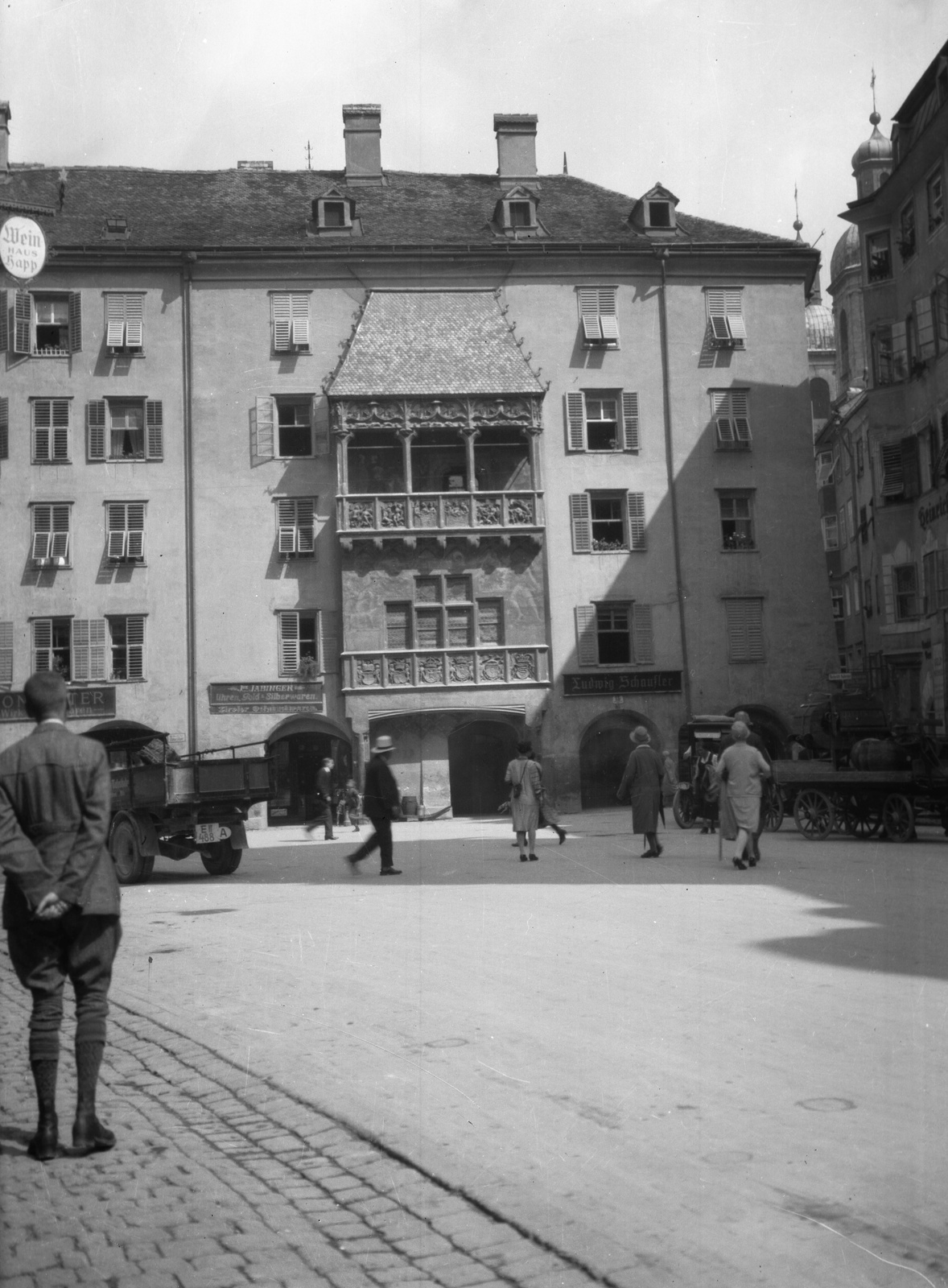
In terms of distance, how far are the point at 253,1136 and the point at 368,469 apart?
3810 centimetres

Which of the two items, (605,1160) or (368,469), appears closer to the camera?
(605,1160)

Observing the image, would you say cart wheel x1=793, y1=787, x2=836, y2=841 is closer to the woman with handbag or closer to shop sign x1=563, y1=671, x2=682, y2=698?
the woman with handbag

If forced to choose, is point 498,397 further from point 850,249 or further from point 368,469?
point 850,249

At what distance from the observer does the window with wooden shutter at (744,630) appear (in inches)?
1711

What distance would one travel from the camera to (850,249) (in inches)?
3263

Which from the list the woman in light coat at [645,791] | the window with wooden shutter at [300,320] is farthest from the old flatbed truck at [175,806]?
the window with wooden shutter at [300,320]

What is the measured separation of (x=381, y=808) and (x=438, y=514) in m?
23.7

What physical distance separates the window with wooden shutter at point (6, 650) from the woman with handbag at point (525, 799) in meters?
21.4

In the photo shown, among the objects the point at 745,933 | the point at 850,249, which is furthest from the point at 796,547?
the point at 850,249

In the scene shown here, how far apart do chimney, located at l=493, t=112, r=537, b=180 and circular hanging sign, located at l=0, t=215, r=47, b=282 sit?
40863mm

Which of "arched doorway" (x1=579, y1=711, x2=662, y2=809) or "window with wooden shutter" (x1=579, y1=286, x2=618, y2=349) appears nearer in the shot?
"arched doorway" (x1=579, y1=711, x2=662, y2=809)

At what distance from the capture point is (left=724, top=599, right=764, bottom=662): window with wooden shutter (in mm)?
43469

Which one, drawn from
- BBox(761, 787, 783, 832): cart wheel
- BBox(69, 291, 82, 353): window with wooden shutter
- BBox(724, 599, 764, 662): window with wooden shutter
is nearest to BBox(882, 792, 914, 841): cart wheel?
BBox(761, 787, 783, 832): cart wheel

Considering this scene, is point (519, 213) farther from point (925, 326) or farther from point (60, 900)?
point (60, 900)
